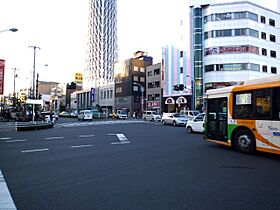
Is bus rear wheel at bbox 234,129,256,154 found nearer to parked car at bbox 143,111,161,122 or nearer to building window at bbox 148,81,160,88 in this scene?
parked car at bbox 143,111,161,122

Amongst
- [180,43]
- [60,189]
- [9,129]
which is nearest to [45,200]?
[60,189]

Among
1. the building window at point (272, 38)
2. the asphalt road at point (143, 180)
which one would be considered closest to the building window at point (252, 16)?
the building window at point (272, 38)

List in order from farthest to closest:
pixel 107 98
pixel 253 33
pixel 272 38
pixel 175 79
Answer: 1. pixel 107 98
2. pixel 175 79
3. pixel 272 38
4. pixel 253 33

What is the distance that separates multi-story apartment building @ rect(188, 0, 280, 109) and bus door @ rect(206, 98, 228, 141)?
1584 inches

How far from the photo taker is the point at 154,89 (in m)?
73.1

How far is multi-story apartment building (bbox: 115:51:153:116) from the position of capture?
85.4 meters

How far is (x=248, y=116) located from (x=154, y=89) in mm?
62969

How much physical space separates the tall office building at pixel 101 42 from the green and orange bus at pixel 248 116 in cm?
12340

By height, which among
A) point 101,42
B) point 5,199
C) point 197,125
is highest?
point 101,42

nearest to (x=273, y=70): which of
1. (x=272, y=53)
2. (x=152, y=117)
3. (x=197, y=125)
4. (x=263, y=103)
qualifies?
(x=272, y=53)

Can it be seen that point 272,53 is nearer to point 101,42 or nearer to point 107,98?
point 107,98

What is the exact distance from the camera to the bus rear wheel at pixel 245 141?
10.2 m

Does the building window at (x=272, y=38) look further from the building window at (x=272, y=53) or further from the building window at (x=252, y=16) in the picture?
the building window at (x=252, y=16)

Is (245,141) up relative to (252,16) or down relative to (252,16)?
down
